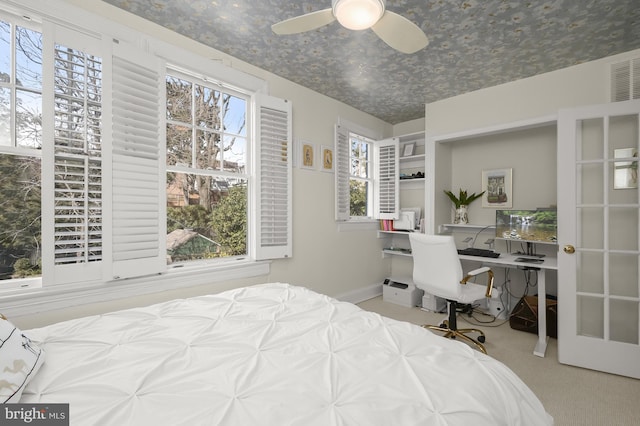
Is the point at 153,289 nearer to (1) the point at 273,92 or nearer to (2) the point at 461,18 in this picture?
(1) the point at 273,92

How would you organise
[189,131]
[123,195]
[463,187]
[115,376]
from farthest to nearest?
[463,187]
[189,131]
[123,195]
[115,376]

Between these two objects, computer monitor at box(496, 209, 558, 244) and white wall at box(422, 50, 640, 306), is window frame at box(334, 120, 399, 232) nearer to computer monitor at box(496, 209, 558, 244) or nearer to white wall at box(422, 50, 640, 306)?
white wall at box(422, 50, 640, 306)

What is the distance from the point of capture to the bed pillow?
0.82 meters

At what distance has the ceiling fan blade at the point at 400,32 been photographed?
1.60m

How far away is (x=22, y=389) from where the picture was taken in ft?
2.80

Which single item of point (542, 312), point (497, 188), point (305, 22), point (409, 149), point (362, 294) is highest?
point (305, 22)

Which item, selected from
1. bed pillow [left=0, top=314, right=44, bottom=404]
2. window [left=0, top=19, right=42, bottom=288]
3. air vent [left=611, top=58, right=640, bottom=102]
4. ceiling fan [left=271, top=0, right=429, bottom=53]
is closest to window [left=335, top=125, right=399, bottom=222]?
ceiling fan [left=271, top=0, right=429, bottom=53]

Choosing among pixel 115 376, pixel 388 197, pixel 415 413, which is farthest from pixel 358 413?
pixel 388 197

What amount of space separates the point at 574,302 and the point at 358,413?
264cm

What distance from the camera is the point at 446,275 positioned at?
2.61 meters

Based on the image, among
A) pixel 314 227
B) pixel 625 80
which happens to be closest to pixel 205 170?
pixel 314 227

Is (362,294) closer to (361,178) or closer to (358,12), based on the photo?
(361,178)

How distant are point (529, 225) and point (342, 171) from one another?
86.5 inches

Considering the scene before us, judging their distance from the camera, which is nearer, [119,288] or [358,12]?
[358,12]
